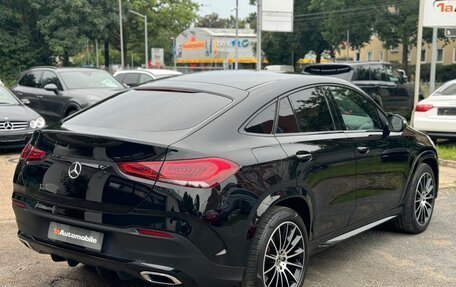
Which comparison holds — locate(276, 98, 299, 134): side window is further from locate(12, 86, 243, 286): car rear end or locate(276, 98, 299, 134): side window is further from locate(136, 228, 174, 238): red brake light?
locate(136, 228, 174, 238): red brake light

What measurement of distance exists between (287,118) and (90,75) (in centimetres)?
955

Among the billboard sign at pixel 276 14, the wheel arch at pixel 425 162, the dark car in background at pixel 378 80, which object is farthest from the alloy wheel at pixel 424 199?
the billboard sign at pixel 276 14

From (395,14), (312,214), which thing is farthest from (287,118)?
(395,14)

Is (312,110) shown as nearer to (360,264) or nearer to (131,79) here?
(360,264)

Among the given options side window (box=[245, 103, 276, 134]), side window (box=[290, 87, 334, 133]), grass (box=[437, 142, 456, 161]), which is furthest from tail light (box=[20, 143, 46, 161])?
grass (box=[437, 142, 456, 161])

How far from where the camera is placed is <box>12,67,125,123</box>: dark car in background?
11.5 m

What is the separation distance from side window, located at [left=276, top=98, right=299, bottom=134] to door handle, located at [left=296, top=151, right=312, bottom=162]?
0.63ft

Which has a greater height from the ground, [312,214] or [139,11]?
[139,11]

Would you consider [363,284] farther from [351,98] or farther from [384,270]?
[351,98]

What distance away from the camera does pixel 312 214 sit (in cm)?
388

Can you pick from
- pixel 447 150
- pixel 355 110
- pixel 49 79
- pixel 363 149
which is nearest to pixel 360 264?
pixel 363 149

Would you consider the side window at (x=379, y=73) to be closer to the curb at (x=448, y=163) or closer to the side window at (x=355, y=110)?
the curb at (x=448, y=163)

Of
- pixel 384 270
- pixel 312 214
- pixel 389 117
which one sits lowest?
pixel 384 270

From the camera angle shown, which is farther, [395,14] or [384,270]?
[395,14]
